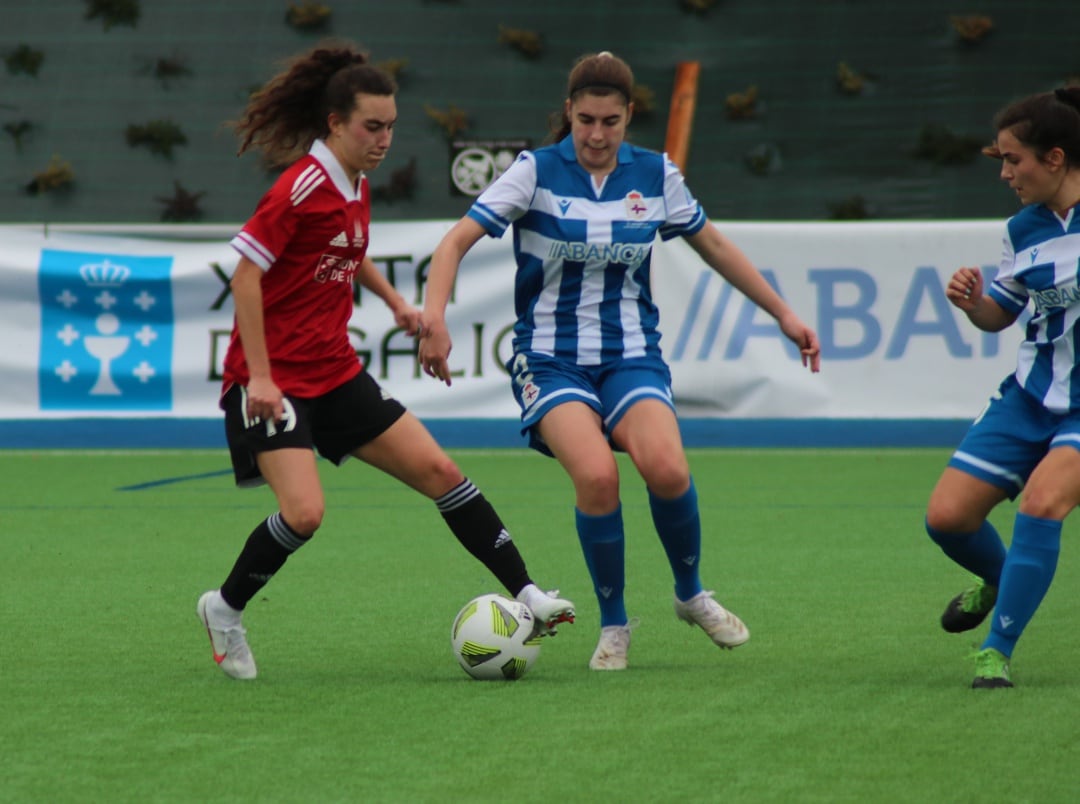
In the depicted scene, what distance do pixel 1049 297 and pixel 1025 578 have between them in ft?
2.36

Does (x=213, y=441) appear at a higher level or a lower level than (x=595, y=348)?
lower

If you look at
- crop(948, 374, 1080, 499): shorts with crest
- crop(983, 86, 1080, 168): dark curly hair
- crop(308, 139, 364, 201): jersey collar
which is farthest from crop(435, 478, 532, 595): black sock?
crop(983, 86, 1080, 168): dark curly hair

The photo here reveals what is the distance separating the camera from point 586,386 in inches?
189

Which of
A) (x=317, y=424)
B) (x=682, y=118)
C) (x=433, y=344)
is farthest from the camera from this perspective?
(x=682, y=118)

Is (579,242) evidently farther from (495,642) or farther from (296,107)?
(495,642)

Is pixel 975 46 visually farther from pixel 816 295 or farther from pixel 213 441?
pixel 213 441

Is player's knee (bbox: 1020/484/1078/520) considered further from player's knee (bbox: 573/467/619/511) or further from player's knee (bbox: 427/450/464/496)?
player's knee (bbox: 427/450/464/496)

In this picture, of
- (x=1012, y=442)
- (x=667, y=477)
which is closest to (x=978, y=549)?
(x=1012, y=442)

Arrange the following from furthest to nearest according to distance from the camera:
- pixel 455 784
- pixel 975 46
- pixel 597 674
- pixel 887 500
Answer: pixel 975 46, pixel 887 500, pixel 597 674, pixel 455 784

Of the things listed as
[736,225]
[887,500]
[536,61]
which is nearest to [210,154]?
[536,61]

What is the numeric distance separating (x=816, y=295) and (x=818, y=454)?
1.03 meters

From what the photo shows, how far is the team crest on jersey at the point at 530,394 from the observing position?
188 inches

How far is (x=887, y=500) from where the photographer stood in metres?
8.45

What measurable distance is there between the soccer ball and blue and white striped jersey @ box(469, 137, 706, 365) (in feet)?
2.53
